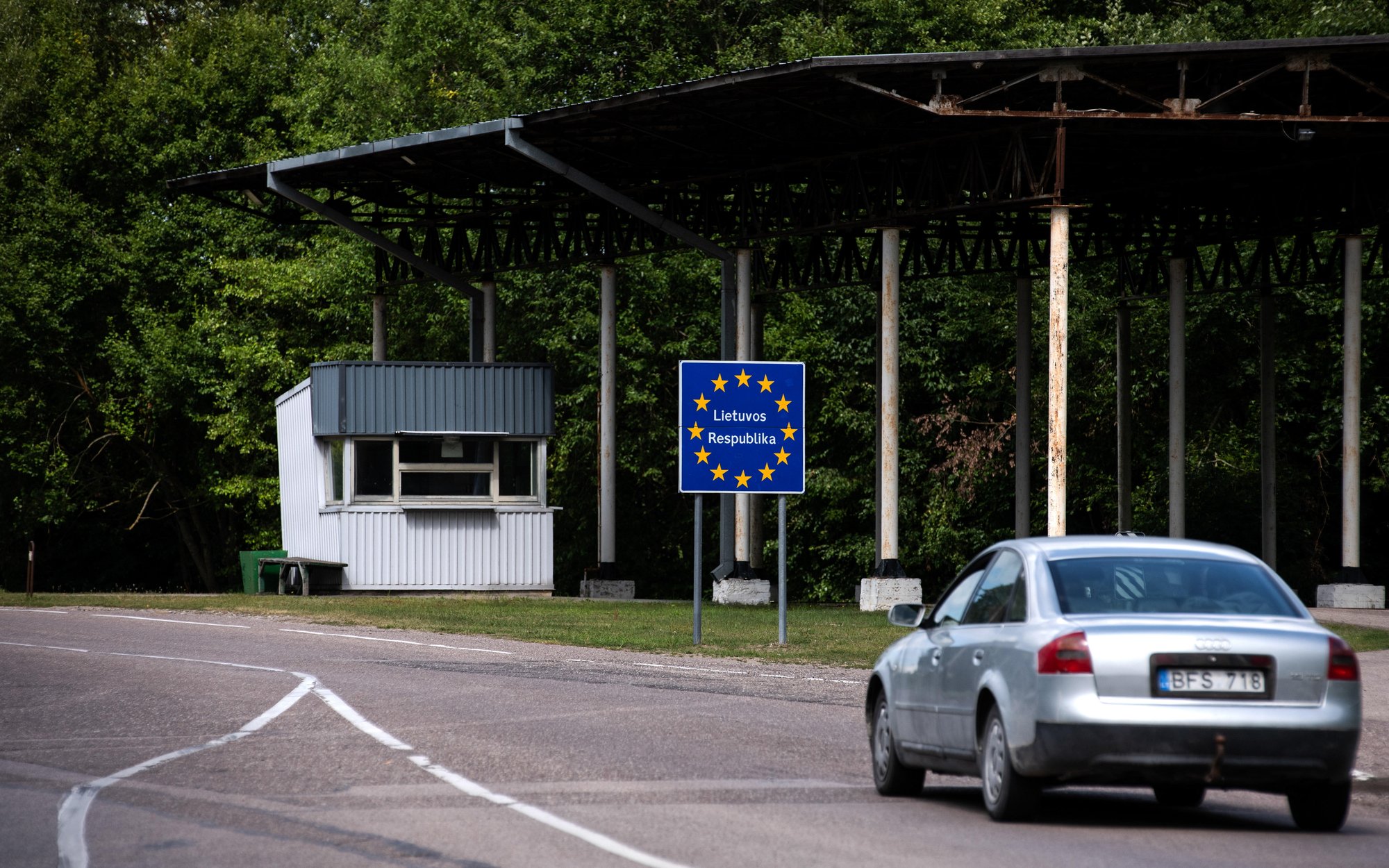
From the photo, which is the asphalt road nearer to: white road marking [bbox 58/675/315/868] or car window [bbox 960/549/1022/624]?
white road marking [bbox 58/675/315/868]

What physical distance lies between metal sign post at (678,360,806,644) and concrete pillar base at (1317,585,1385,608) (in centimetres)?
1194

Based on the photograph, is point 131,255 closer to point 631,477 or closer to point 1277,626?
point 631,477

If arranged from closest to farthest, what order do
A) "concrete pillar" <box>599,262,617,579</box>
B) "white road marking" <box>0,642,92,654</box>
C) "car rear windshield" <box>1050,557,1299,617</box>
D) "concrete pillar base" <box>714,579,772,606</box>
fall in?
"car rear windshield" <box>1050,557,1299,617</box>, "white road marking" <box>0,642,92,654</box>, "concrete pillar base" <box>714,579,772,606</box>, "concrete pillar" <box>599,262,617,579</box>

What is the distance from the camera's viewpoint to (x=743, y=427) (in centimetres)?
2358

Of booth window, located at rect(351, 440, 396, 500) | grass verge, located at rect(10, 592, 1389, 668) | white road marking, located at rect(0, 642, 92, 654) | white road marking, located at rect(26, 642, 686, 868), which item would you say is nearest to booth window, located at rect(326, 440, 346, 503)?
booth window, located at rect(351, 440, 396, 500)

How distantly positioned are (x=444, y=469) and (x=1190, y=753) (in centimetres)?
2922

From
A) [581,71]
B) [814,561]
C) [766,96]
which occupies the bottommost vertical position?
[814,561]

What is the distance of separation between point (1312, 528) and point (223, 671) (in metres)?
31.4

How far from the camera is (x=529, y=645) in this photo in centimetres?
2358

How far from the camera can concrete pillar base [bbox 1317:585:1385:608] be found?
3127 centimetres

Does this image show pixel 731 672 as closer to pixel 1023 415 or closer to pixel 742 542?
pixel 742 542

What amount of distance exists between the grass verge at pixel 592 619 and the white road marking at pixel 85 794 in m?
7.94

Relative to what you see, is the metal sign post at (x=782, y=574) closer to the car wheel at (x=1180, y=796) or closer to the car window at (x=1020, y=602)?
the car wheel at (x=1180, y=796)

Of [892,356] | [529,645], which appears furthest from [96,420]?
[529,645]
